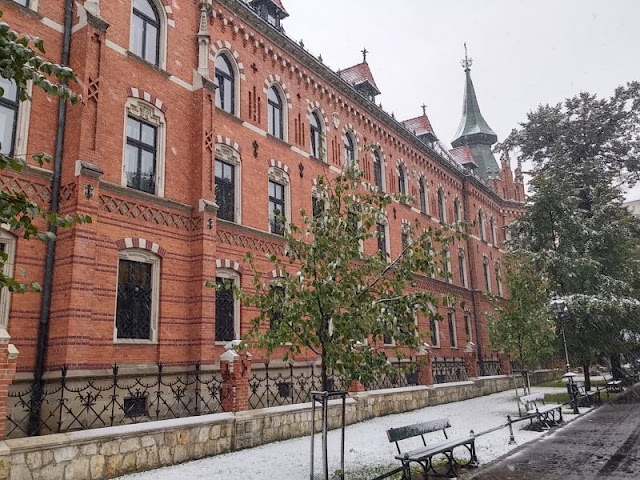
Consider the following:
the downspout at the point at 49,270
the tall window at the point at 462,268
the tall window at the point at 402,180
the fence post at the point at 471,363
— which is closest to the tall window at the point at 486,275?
the tall window at the point at 462,268

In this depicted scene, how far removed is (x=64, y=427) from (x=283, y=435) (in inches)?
190

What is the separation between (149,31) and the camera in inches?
580

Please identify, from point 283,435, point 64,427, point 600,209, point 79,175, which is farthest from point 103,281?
point 600,209

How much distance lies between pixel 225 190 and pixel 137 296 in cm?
475

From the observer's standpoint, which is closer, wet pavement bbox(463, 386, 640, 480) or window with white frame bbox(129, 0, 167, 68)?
wet pavement bbox(463, 386, 640, 480)

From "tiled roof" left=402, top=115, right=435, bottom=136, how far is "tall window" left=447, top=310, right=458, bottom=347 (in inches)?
480

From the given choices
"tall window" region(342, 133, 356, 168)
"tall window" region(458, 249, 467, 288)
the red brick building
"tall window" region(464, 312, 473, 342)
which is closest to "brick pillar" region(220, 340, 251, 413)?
the red brick building

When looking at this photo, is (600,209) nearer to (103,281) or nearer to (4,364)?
(103,281)

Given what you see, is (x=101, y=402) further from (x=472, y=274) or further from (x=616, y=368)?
(x=472, y=274)

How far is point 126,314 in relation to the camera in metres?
12.5

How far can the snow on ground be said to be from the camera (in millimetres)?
8914

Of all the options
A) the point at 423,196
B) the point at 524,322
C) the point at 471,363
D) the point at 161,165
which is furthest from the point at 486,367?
the point at 161,165

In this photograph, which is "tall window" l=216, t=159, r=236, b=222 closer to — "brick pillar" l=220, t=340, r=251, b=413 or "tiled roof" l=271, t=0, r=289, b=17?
"brick pillar" l=220, t=340, r=251, b=413

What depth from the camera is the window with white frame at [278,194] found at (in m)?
17.8
